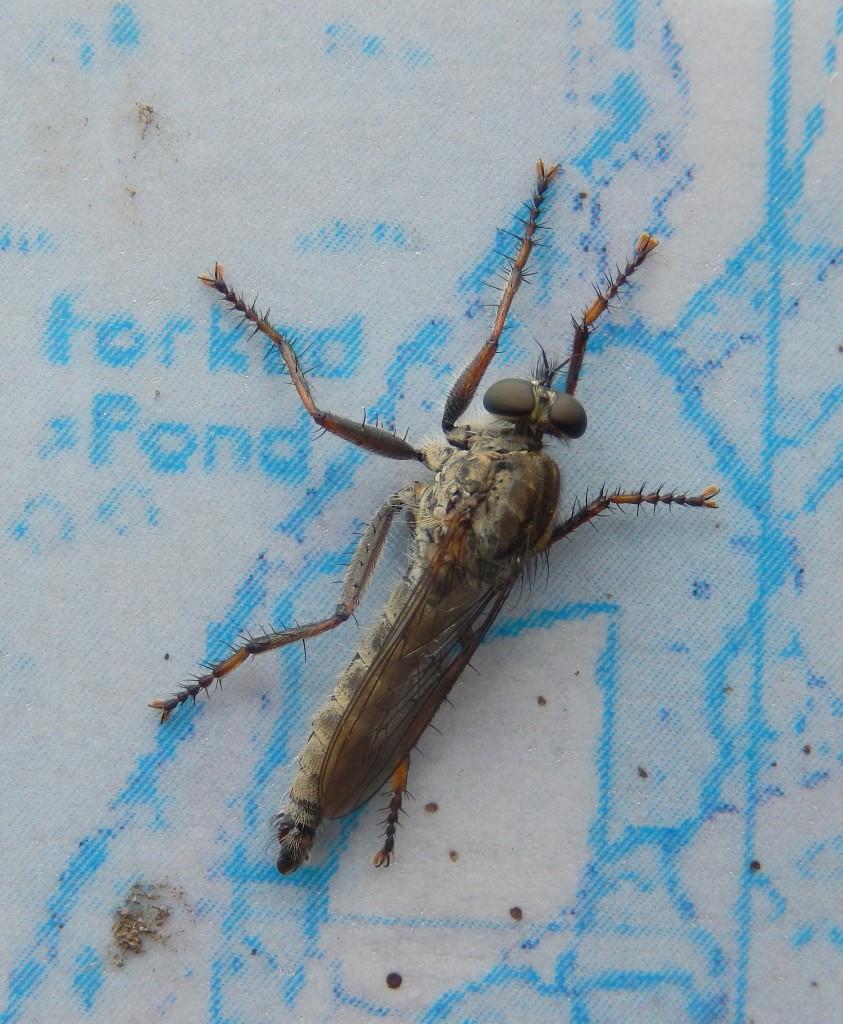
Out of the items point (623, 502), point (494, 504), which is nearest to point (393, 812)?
point (494, 504)

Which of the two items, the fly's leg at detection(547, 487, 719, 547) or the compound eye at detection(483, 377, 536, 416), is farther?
the fly's leg at detection(547, 487, 719, 547)

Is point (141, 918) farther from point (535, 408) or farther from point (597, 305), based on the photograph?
point (597, 305)

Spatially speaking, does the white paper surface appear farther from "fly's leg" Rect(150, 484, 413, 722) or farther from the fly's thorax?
the fly's thorax

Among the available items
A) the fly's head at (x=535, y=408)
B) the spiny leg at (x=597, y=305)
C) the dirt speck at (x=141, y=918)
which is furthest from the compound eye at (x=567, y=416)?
the dirt speck at (x=141, y=918)

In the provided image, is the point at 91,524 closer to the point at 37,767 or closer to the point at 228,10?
the point at 37,767

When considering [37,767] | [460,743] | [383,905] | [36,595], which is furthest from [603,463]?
[37,767]

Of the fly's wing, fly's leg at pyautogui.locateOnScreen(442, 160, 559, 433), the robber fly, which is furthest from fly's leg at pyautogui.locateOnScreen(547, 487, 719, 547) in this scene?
fly's leg at pyautogui.locateOnScreen(442, 160, 559, 433)

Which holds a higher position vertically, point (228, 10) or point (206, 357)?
point (228, 10)
